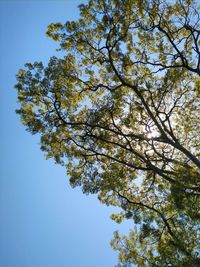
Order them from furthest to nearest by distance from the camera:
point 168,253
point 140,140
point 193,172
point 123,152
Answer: point 123,152
point 140,140
point 168,253
point 193,172

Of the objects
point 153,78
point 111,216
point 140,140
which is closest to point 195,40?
point 153,78

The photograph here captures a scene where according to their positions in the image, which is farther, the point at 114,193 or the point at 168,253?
the point at 114,193

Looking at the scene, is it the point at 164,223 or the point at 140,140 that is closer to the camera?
the point at 164,223

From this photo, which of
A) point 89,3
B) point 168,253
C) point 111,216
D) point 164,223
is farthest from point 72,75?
point 168,253

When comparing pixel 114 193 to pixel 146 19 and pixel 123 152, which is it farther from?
pixel 146 19

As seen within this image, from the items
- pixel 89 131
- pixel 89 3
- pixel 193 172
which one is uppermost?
pixel 89 3

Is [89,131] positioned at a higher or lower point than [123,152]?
higher

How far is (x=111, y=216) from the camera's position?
1463cm

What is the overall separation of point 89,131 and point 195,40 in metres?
Answer: 6.64

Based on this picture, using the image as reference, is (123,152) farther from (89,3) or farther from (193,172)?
(89,3)

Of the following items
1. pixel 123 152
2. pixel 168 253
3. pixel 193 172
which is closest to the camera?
pixel 193 172

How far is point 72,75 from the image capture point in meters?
14.9

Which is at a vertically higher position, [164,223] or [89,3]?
[89,3]

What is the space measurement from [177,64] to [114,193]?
702cm
